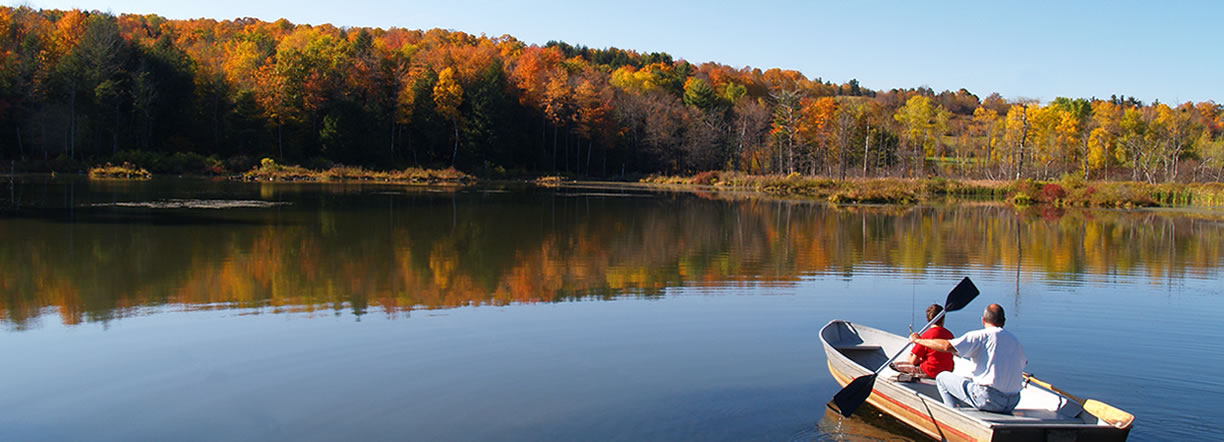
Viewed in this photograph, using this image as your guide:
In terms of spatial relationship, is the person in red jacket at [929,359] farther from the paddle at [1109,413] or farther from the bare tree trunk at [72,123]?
the bare tree trunk at [72,123]

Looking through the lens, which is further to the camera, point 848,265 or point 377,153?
point 377,153

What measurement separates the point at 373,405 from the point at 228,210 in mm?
24052

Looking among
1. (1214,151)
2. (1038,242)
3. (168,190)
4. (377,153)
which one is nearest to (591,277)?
(1038,242)

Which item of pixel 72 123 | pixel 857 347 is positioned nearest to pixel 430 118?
pixel 72 123

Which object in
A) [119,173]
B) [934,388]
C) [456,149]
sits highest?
[456,149]

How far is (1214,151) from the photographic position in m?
75.8

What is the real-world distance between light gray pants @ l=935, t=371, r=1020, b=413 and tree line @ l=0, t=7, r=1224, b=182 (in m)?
53.9

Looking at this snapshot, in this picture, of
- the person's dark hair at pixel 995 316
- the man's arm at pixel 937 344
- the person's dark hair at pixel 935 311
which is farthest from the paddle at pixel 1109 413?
the person's dark hair at pixel 935 311

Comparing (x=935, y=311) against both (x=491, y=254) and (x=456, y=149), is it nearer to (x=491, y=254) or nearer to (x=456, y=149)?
(x=491, y=254)

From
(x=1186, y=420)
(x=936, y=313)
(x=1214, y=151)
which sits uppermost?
(x=1214, y=151)

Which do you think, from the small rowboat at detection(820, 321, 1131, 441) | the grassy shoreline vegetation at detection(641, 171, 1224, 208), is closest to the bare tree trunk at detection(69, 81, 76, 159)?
the grassy shoreline vegetation at detection(641, 171, 1224, 208)

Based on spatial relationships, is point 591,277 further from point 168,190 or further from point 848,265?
point 168,190

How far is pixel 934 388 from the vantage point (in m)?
8.22

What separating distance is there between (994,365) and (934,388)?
4.14 ft
